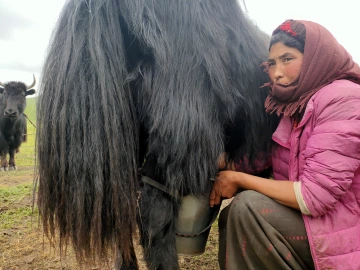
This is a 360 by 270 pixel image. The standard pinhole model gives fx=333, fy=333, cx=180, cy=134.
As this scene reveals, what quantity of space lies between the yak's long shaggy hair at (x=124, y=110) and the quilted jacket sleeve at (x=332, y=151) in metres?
0.30

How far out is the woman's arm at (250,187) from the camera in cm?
119

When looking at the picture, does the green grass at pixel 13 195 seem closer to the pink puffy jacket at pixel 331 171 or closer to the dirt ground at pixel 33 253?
the dirt ground at pixel 33 253

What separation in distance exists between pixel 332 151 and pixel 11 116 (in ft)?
23.7

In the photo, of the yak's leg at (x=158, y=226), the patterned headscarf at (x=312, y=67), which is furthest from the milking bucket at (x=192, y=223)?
the patterned headscarf at (x=312, y=67)

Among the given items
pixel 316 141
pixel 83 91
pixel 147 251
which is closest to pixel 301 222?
pixel 316 141

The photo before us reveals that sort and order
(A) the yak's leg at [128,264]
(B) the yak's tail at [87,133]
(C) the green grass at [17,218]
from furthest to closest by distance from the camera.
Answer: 1. (C) the green grass at [17,218]
2. (A) the yak's leg at [128,264]
3. (B) the yak's tail at [87,133]

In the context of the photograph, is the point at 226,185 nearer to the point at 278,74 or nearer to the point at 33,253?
the point at 278,74

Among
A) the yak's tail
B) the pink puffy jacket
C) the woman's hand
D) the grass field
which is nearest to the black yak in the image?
the grass field

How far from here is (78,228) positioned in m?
1.10

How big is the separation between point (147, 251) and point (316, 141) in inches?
29.3

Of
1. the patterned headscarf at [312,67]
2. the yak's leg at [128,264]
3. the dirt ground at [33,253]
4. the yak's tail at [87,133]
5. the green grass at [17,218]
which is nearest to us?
the yak's tail at [87,133]

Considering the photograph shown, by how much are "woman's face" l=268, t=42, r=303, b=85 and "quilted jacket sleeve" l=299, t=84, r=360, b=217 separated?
0.52 ft

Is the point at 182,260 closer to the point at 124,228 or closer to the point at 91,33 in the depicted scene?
the point at 124,228

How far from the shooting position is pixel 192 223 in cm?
129
